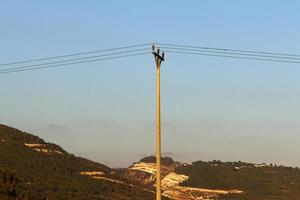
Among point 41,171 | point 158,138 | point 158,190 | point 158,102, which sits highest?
point 41,171

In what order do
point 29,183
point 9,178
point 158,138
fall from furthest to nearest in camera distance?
point 29,183, point 9,178, point 158,138

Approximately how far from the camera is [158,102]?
44594 mm

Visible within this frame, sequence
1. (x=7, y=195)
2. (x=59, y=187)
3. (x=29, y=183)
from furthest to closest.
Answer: (x=59, y=187) < (x=29, y=183) < (x=7, y=195)

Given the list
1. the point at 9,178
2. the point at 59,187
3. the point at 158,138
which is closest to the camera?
the point at 158,138

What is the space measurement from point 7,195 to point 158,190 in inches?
2877

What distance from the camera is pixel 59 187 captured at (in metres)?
179

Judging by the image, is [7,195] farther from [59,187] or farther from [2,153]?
[2,153]

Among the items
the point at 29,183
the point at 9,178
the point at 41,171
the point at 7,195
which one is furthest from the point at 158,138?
the point at 41,171

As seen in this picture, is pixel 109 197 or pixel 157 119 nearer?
pixel 157 119

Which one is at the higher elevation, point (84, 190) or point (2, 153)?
point (2, 153)

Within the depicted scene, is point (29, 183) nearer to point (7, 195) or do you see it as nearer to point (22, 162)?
point (22, 162)

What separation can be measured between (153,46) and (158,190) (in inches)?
445

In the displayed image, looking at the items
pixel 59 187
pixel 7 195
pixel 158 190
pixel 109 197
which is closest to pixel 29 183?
pixel 59 187

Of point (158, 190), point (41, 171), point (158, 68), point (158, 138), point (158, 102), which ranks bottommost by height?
point (158, 190)
